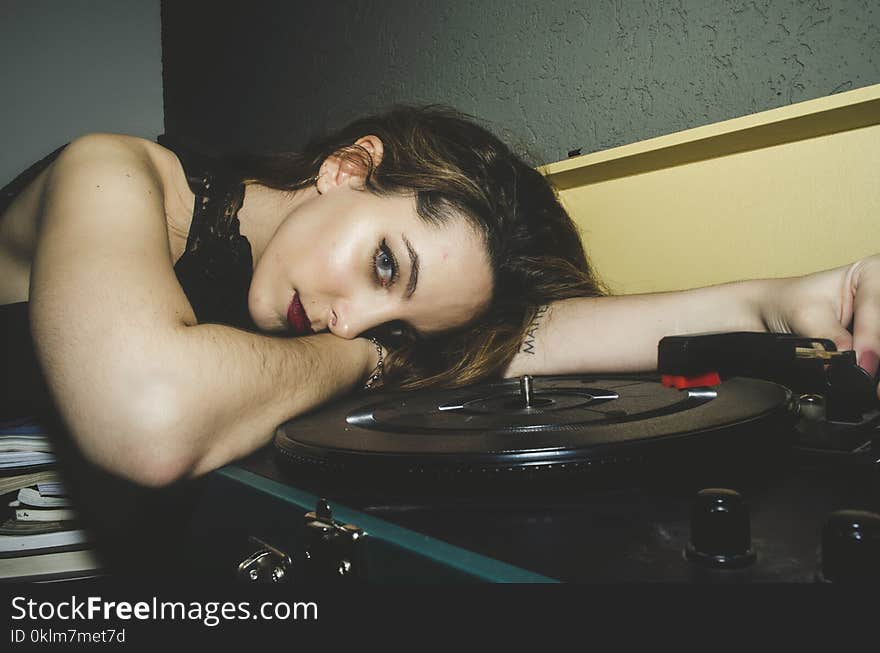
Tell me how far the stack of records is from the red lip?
41 centimetres

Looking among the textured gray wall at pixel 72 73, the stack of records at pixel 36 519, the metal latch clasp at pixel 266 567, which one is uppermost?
the textured gray wall at pixel 72 73

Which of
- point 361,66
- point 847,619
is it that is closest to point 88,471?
point 847,619

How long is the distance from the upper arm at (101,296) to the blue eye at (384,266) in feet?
1.04

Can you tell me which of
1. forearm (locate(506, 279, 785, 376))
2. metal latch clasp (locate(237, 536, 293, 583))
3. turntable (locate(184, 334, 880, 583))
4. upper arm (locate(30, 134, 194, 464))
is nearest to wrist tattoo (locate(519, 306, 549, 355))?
forearm (locate(506, 279, 785, 376))

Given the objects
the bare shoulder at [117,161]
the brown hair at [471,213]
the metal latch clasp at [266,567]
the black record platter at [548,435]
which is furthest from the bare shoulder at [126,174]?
the metal latch clasp at [266,567]

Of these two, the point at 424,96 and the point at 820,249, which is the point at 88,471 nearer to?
the point at 820,249

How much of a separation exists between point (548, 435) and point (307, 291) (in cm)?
62

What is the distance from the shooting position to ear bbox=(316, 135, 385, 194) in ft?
3.78

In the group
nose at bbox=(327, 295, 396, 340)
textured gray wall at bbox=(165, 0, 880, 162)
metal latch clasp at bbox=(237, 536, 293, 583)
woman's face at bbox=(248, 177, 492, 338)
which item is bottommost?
metal latch clasp at bbox=(237, 536, 293, 583)

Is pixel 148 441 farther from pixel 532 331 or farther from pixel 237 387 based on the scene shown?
pixel 532 331

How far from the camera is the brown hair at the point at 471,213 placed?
1.06 metres

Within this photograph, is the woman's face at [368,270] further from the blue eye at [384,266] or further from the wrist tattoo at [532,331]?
the wrist tattoo at [532,331]

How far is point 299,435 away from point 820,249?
88 cm

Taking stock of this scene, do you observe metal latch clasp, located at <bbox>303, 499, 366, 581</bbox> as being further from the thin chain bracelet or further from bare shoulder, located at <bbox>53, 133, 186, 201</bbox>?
bare shoulder, located at <bbox>53, 133, 186, 201</bbox>
